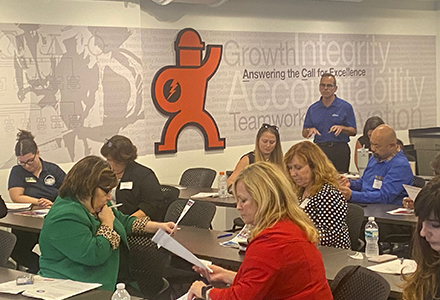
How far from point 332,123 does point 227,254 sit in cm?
483

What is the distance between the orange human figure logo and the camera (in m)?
8.98

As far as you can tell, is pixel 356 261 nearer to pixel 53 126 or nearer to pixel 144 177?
pixel 144 177

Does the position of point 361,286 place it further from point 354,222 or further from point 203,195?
point 203,195

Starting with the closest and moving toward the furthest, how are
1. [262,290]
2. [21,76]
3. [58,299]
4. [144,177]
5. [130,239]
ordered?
[262,290], [58,299], [130,239], [144,177], [21,76]

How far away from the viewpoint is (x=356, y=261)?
416 centimetres

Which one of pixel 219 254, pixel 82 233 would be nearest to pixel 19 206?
pixel 219 254

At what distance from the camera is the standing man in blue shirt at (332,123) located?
891 cm

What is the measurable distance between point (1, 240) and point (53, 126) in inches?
128

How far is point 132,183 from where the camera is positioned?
5535 millimetres

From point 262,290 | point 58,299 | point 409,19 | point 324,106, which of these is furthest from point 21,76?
point 409,19

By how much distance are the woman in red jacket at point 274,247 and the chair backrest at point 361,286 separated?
6.4 inches

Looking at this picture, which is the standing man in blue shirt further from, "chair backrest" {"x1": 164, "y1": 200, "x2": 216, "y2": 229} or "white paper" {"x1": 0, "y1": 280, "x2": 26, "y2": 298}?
"white paper" {"x1": 0, "y1": 280, "x2": 26, "y2": 298}

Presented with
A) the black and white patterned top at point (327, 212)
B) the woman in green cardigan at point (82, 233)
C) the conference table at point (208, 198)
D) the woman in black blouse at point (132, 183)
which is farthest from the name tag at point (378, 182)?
the woman in green cardigan at point (82, 233)

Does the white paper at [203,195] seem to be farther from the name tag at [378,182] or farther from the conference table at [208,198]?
the name tag at [378,182]
